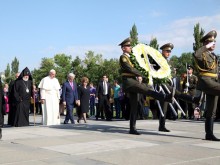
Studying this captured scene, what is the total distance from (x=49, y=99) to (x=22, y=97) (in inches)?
38.9

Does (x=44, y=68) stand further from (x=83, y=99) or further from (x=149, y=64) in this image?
(x=149, y=64)

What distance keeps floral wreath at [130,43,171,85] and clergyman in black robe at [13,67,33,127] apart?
18.9 feet

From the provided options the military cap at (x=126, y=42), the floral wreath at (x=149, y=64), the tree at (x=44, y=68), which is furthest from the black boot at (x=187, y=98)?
the tree at (x=44, y=68)

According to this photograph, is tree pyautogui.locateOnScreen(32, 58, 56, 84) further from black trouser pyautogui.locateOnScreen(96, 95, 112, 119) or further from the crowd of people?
black trouser pyautogui.locateOnScreen(96, 95, 112, 119)

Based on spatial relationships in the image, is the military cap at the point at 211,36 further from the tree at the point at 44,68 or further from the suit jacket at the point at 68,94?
the tree at the point at 44,68

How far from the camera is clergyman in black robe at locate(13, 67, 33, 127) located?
13578 mm

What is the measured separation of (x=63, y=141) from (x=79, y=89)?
26.1ft

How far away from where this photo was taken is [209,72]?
8.00 m

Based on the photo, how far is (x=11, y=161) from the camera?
576cm

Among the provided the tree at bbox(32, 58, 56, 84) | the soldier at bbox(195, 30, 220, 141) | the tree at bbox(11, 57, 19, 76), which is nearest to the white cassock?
the soldier at bbox(195, 30, 220, 141)

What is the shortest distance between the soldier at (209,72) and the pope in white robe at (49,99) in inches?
283

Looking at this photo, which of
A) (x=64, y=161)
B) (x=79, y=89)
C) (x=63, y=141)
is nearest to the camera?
(x=64, y=161)

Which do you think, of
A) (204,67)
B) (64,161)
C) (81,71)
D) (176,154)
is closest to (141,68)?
(204,67)

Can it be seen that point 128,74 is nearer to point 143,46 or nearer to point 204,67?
point 143,46
